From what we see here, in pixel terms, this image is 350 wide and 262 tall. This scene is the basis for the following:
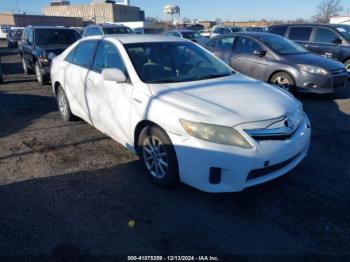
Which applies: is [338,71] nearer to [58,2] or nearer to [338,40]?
[338,40]

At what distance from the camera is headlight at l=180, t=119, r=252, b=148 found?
2.95 metres

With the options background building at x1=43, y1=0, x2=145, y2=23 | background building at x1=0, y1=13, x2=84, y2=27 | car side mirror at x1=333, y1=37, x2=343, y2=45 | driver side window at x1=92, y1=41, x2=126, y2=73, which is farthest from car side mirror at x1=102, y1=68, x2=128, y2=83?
background building at x1=43, y1=0, x2=145, y2=23

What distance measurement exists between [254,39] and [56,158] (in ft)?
20.1

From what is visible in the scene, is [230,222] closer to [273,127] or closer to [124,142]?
[273,127]

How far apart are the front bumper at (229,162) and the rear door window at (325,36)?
8.75m

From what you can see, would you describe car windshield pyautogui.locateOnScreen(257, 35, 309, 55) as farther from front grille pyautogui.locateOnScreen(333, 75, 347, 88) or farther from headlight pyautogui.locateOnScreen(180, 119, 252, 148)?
headlight pyautogui.locateOnScreen(180, 119, 252, 148)

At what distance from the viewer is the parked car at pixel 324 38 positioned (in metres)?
10.2

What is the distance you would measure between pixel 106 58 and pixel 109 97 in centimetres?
63

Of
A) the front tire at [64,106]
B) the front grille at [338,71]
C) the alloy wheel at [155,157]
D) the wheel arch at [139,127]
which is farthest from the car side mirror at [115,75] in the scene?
the front grille at [338,71]

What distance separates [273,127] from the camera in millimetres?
3117

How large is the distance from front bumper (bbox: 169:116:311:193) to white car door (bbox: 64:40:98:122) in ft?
7.38

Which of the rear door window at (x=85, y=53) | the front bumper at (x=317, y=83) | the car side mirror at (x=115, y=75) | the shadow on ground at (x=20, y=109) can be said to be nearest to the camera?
the car side mirror at (x=115, y=75)

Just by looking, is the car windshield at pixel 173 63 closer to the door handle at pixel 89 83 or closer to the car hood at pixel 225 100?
the car hood at pixel 225 100

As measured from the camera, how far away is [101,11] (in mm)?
89000
